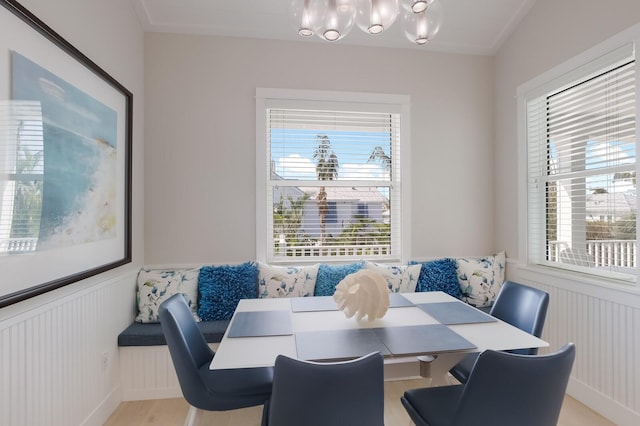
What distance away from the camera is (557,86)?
2408 mm

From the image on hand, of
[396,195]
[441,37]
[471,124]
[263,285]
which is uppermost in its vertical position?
[441,37]

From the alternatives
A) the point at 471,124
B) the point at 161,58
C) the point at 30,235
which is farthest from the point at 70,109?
the point at 471,124

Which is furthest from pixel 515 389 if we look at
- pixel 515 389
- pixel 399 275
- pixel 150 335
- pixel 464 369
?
pixel 150 335

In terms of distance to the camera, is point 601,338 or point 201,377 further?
point 601,338

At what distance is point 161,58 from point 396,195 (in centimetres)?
228

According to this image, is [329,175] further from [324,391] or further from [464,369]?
[324,391]

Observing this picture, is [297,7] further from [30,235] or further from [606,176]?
[606,176]

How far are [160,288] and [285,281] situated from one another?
0.92 metres

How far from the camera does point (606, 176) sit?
2.14 meters

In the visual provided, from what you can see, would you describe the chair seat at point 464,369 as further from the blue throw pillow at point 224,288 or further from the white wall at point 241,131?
the blue throw pillow at point 224,288

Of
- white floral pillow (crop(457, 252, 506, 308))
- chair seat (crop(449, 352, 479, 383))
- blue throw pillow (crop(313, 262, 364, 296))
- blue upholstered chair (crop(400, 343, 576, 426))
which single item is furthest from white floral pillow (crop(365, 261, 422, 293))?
blue upholstered chair (crop(400, 343, 576, 426))

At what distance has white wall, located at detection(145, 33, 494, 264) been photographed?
8.83 ft

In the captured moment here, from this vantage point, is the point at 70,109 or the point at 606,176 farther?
the point at 606,176

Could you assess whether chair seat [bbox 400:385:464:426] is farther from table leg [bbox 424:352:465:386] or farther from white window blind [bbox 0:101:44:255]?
white window blind [bbox 0:101:44:255]
